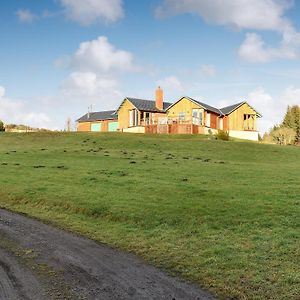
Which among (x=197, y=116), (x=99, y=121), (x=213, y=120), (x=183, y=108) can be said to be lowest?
(x=213, y=120)

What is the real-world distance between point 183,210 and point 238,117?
68075 millimetres

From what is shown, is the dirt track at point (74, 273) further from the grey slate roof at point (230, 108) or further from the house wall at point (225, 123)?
the grey slate roof at point (230, 108)

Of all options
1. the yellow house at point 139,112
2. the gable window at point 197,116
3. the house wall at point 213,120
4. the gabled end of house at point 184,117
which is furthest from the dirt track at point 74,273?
the house wall at point 213,120

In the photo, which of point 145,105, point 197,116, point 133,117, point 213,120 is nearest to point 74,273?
point 197,116

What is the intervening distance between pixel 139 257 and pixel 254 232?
4777mm

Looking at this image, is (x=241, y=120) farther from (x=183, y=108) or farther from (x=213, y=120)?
(x=183, y=108)

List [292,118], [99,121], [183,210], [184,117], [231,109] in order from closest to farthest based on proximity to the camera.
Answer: [183,210]
[184,117]
[231,109]
[99,121]
[292,118]

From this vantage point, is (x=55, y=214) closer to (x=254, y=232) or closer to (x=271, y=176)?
(x=254, y=232)

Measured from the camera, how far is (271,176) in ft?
94.7

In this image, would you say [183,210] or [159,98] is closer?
[183,210]

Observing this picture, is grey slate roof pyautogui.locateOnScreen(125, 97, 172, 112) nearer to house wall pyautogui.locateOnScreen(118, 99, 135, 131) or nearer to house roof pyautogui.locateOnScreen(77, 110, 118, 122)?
house wall pyautogui.locateOnScreen(118, 99, 135, 131)

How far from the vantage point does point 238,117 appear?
83125mm

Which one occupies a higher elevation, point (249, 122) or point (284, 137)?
point (249, 122)

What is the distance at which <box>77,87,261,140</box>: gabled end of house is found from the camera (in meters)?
73.2
